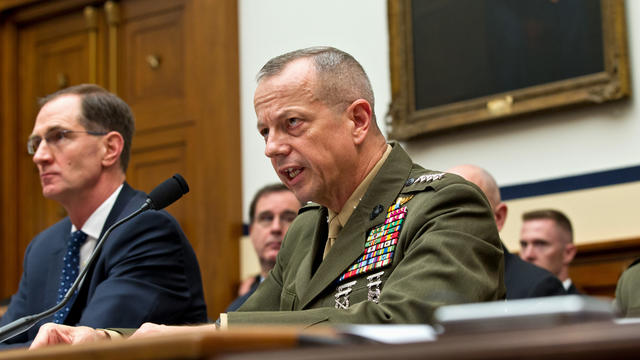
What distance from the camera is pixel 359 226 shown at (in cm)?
231

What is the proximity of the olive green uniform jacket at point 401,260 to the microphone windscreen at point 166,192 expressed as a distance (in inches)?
13.2

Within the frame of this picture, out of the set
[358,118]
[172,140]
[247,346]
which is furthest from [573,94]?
[247,346]

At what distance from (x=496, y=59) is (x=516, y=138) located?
401 millimetres

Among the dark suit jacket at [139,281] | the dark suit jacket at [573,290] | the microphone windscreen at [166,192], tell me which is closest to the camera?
→ the microphone windscreen at [166,192]

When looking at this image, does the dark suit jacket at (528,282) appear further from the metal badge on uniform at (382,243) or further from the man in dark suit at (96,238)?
the metal badge on uniform at (382,243)

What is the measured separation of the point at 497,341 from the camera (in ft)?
3.07

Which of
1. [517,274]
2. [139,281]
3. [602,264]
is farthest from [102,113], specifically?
[602,264]

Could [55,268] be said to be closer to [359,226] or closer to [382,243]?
[359,226]

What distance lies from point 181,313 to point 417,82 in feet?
7.83

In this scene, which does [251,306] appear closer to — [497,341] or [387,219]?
[387,219]

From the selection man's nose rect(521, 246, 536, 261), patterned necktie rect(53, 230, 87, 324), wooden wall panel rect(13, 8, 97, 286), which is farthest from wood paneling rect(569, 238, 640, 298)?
wooden wall panel rect(13, 8, 97, 286)

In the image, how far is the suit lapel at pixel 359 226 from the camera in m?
2.25

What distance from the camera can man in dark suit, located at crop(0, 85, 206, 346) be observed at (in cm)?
279

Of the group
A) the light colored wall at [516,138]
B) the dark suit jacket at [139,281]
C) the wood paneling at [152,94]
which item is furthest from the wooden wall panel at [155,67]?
the dark suit jacket at [139,281]
